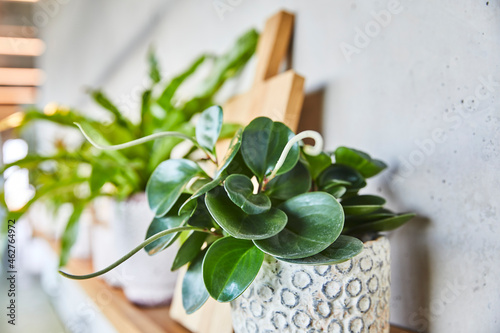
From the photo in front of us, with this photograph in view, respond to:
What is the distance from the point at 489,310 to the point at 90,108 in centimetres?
210

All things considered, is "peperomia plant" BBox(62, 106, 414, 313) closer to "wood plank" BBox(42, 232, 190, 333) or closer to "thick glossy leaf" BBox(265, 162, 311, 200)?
"thick glossy leaf" BBox(265, 162, 311, 200)

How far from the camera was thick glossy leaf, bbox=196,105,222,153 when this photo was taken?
1.24 ft

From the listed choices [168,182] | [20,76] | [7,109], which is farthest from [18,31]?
[168,182]

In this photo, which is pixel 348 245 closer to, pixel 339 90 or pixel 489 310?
pixel 489 310

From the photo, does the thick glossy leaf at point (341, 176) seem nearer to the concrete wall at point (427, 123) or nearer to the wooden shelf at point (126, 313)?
the concrete wall at point (427, 123)

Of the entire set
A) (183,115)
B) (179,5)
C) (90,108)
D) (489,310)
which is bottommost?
(489,310)

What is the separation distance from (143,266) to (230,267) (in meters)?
0.40

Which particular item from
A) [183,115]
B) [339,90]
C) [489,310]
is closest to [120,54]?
[183,115]

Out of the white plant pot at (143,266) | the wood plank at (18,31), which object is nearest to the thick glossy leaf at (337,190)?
the white plant pot at (143,266)

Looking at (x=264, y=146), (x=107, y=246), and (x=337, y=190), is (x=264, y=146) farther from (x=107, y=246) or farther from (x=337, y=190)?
(x=107, y=246)

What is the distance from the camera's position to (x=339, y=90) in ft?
1.85

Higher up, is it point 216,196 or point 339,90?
point 339,90

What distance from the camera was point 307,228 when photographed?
0.32m

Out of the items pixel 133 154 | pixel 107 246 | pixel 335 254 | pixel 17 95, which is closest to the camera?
pixel 335 254
